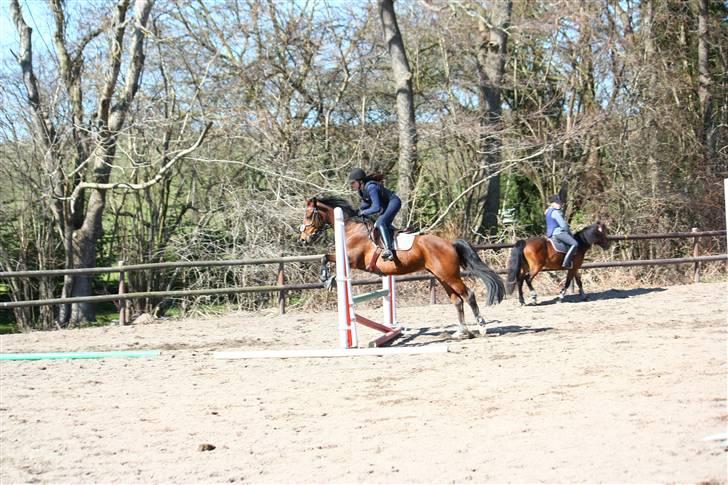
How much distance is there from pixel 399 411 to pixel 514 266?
300 inches

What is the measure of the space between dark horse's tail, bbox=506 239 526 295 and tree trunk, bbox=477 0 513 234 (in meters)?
5.11

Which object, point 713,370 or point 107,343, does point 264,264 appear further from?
point 713,370

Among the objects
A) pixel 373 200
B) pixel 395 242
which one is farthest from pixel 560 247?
pixel 373 200

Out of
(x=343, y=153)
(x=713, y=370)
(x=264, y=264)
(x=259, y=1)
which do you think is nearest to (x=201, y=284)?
(x=264, y=264)

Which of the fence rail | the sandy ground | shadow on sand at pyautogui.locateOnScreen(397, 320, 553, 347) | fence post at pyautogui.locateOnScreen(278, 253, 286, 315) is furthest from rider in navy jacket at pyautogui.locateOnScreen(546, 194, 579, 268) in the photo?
fence post at pyautogui.locateOnScreen(278, 253, 286, 315)

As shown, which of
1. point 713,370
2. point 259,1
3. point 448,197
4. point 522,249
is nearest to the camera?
point 713,370

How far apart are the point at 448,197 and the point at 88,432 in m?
14.1

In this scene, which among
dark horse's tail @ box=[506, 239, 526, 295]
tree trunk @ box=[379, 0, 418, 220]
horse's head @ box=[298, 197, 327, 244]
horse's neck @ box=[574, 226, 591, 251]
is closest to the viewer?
horse's head @ box=[298, 197, 327, 244]

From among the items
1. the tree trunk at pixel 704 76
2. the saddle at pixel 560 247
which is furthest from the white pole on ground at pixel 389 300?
the tree trunk at pixel 704 76

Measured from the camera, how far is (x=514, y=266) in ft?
49.1

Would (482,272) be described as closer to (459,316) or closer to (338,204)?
(459,316)

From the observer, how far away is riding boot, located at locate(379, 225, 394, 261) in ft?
38.1

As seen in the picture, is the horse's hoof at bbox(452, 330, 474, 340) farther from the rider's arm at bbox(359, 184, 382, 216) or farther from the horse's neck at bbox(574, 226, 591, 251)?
Answer: the horse's neck at bbox(574, 226, 591, 251)

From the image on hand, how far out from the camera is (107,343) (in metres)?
13.5
